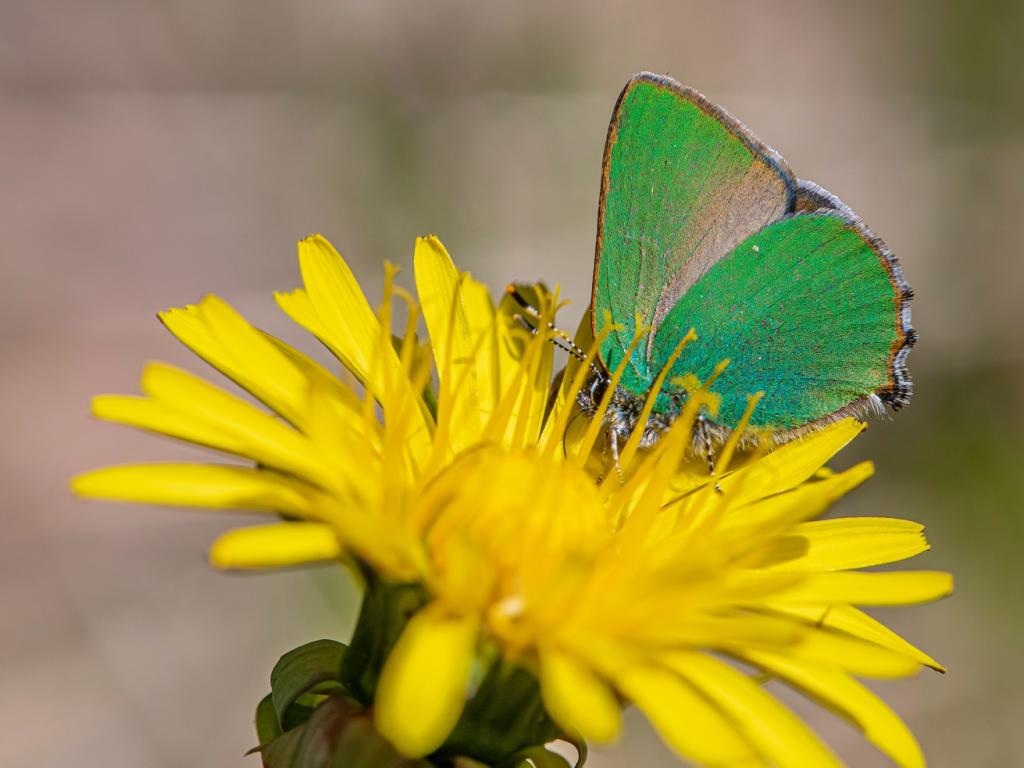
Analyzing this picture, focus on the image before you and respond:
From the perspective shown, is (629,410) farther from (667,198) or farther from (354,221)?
(354,221)

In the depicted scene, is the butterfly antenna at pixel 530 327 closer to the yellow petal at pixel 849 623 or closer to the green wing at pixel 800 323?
the green wing at pixel 800 323

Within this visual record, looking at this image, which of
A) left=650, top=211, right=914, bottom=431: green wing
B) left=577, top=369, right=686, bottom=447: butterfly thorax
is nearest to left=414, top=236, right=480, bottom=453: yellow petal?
left=577, top=369, right=686, bottom=447: butterfly thorax

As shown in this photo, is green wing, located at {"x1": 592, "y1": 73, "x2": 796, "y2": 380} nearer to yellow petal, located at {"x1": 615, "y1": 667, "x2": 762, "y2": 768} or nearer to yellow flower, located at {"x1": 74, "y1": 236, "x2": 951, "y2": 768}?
yellow flower, located at {"x1": 74, "y1": 236, "x2": 951, "y2": 768}

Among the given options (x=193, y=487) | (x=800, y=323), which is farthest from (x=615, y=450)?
(x=193, y=487)

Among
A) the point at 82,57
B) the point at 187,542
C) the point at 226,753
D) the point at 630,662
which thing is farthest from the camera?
the point at 82,57

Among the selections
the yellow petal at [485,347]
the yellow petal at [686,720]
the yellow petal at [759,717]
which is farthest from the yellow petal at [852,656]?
the yellow petal at [485,347]

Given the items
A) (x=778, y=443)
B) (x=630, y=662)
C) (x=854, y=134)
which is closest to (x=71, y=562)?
(x=778, y=443)

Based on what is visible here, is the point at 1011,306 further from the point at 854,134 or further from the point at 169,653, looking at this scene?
the point at 169,653
